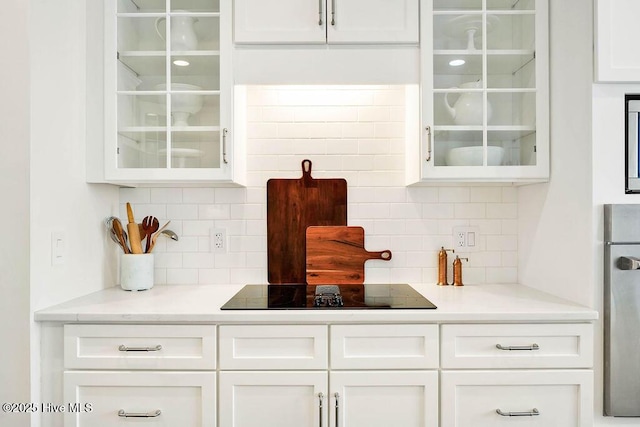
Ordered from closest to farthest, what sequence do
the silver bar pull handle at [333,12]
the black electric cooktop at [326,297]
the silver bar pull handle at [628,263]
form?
1. the silver bar pull handle at [628,263]
2. the black electric cooktop at [326,297]
3. the silver bar pull handle at [333,12]

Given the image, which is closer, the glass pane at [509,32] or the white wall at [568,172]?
the white wall at [568,172]

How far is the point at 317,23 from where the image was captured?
1.78 meters

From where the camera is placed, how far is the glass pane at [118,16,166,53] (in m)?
1.85

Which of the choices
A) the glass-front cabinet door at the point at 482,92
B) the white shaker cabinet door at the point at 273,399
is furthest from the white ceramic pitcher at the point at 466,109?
the white shaker cabinet door at the point at 273,399

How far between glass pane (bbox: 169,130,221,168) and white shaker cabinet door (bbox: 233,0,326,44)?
41 centimetres

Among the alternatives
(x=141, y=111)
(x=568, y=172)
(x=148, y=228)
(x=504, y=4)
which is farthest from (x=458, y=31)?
(x=148, y=228)

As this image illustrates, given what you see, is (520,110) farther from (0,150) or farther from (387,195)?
(0,150)

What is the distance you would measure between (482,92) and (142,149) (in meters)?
1.43

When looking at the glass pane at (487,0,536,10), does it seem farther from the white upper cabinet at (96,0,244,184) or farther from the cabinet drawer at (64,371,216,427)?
the cabinet drawer at (64,371,216,427)

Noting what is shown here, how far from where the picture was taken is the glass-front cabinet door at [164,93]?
5.98 ft

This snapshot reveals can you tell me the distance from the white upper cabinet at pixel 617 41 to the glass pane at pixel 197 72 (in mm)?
1421

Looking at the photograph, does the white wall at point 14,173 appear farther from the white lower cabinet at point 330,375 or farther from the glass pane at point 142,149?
the glass pane at point 142,149

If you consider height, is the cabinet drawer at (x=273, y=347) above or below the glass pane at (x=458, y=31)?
below

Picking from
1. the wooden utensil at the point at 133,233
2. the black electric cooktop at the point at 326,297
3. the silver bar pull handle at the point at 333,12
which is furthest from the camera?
the wooden utensil at the point at 133,233
